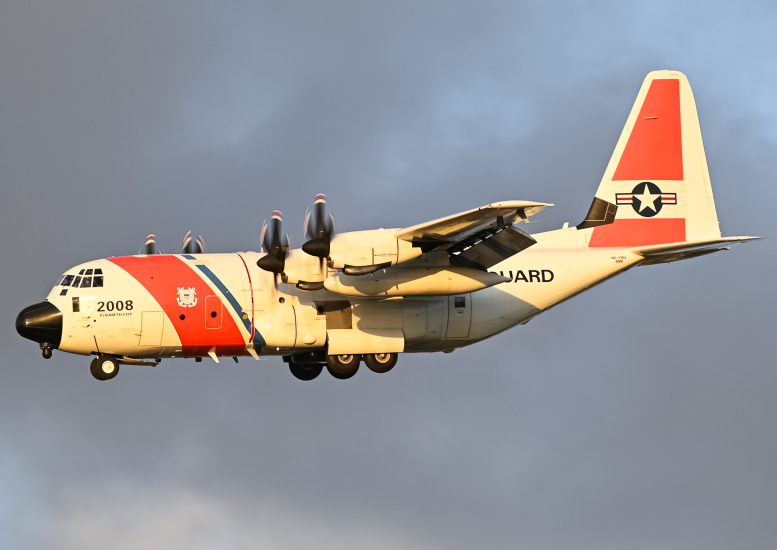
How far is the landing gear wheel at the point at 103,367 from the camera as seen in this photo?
2630 centimetres

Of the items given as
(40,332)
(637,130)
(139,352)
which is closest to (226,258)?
(139,352)

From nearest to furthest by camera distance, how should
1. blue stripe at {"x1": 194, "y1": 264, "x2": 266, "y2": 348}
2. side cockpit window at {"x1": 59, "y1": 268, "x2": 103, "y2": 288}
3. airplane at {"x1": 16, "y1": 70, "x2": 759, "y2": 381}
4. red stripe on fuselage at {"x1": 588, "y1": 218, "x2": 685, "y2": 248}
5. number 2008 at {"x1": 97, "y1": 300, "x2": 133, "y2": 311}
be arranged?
airplane at {"x1": 16, "y1": 70, "x2": 759, "y2": 381}
number 2008 at {"x1": 97, "y1": 300, "x2": 133, "y2": 311}
side cockpit window at {"x1": 59, "y1": 268, "x2": 103, "y2": 288}
blue stripe at {"x1": 194, "y1": 264, "x2": 266, "y2": 348}
red stripe on fuselage at {"x1": 588, "y1": 218, "x2": 685, "y2": 248}

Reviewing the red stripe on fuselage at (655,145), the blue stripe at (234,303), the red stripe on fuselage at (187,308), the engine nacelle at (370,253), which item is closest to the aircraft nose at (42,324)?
the red stripe on fuselage at (187,308)

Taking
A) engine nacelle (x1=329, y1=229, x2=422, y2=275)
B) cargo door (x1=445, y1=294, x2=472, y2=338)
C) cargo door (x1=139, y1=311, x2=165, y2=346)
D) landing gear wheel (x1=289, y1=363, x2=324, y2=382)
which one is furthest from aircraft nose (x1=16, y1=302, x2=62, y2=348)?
cargo door (x1=445, y1=294, x2=472, y2=338)

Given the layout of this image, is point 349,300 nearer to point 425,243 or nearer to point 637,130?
point 425,243

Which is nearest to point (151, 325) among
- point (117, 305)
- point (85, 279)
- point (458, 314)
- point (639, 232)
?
point (117, 305)

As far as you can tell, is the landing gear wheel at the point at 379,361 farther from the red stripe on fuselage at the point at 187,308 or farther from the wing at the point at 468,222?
the wing at the point at 468,222

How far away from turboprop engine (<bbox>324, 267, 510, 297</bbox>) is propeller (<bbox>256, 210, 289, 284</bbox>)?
4.17 feet

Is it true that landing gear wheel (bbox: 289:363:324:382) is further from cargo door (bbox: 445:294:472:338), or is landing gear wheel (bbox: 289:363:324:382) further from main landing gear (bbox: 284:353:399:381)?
cargo door (bbox: 445:294:472:338)

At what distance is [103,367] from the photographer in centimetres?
2634

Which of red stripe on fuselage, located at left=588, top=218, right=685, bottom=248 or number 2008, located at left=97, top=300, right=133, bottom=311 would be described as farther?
red stripe on fuselage, located at left=588, top=218, right=685, bottom=248

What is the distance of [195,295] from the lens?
26375 mm

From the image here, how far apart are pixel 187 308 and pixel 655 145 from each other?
14.2 metres

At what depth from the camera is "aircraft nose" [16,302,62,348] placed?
84.2 ft
